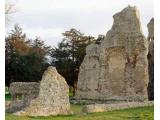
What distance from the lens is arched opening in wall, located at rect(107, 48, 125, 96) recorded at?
91.9 ft

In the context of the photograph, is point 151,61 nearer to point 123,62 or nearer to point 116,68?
point 123,62

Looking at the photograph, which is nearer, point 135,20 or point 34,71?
point 135,20

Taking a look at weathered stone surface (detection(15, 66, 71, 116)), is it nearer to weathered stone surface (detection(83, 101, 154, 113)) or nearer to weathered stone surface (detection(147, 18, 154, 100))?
weathered stone surface (detection(83, 101, 154, 113))

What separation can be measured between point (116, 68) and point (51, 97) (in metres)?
12.4

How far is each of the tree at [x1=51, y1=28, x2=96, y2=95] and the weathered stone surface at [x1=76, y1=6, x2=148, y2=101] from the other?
10.5 m

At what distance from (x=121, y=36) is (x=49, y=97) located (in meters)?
12.2

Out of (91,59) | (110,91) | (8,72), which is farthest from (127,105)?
(8,72)

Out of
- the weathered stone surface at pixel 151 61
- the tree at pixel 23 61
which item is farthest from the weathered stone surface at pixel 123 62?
the tree at pixel 23 61

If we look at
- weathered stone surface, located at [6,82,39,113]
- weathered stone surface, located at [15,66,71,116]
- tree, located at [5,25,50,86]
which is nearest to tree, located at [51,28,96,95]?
tree, located at [5,25,50,86]

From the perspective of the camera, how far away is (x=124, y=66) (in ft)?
91.6

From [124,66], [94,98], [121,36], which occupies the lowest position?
[94,98]

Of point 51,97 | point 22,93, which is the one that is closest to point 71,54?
point 22,93

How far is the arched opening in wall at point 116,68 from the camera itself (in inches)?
1103
